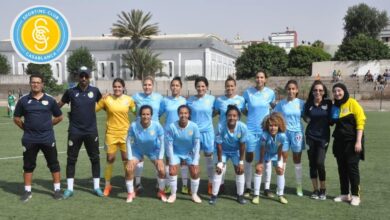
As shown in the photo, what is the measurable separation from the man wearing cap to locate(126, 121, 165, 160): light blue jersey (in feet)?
2.28

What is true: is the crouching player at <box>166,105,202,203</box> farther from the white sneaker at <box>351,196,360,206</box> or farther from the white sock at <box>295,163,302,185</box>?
the white sneaker at <box>351,196,360,206</box>

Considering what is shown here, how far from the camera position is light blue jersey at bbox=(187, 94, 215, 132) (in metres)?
6.48

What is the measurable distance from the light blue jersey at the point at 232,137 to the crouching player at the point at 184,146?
14.2 inches

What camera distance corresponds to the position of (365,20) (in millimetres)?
69938

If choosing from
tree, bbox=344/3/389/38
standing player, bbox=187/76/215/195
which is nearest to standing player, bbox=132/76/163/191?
standing player, bbox=187/76/215/195

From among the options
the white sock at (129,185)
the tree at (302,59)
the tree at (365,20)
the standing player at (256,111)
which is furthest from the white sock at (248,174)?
the tree at (365,20)

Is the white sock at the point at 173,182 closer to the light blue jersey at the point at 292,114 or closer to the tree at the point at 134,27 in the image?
the light blue jersey at the point at 292,114

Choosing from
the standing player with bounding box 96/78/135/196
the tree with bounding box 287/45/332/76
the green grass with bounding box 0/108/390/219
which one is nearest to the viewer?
the green grass with bounding box 0/108/390/219

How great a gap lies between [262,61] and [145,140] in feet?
190

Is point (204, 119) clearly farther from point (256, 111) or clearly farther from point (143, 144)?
point (143, 144)

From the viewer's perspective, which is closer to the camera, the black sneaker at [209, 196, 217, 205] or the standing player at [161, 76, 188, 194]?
the black sneaker at [209, 196, 217, 205]

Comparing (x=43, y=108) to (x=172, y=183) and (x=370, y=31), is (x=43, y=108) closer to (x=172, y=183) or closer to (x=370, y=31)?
(x=172, y=183)

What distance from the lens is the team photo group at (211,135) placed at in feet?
19.9

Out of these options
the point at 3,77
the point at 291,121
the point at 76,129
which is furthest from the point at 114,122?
the point at 3,77
